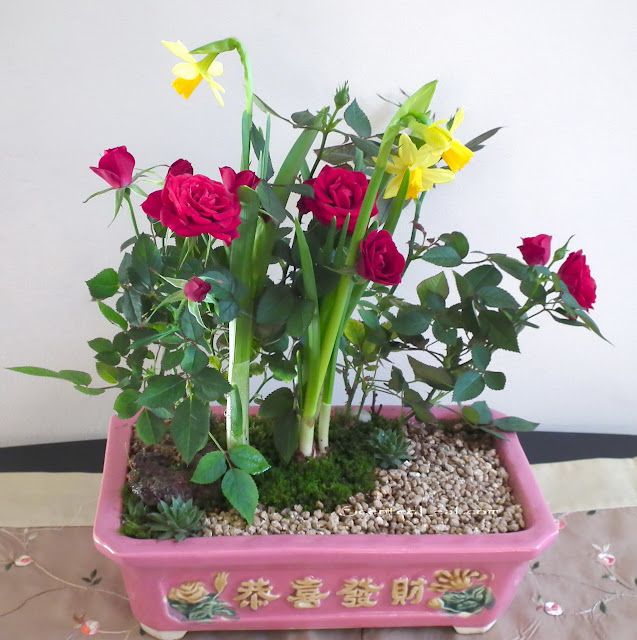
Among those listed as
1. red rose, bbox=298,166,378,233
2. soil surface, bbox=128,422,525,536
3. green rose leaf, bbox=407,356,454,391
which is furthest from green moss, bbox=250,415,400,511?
red rose, bbox=298,166,378,233

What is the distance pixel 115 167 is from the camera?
2.15 ft

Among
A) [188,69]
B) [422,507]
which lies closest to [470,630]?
[422,507]

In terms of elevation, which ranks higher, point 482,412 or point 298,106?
point 298,106

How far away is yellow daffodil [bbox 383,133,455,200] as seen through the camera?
2.08 feet

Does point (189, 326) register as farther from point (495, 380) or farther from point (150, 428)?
point (495, 380)

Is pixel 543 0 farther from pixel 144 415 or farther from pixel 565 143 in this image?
pixel 144 415

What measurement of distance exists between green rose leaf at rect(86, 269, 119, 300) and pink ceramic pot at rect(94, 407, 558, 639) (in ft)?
0.73

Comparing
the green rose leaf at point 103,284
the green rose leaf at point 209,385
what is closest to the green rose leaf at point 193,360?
the green rose leaf at point 209,385

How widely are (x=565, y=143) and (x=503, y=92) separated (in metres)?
0.11

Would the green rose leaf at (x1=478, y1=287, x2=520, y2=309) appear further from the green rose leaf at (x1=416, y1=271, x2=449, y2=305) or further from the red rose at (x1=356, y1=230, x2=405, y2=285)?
the red rose at (x1=356, y1=230, x2=405, y2=285)

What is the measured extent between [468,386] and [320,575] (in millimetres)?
264

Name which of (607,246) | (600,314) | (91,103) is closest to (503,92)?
(607,246)

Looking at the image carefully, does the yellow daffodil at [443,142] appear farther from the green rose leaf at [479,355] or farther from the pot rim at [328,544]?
the pot rim at [328,544]

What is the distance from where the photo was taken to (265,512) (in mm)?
809
